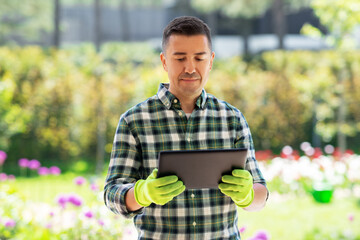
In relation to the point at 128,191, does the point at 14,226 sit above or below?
below

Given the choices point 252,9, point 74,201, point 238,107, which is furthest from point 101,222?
point 252,9

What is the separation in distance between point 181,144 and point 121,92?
129 inches

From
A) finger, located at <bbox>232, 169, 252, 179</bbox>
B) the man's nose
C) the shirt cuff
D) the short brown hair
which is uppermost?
the short brown hair

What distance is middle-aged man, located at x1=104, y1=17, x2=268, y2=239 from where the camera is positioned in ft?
3.36

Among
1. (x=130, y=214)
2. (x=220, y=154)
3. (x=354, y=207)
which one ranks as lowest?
(x=354, y=207)

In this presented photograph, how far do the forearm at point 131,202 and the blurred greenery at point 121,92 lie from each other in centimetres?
284

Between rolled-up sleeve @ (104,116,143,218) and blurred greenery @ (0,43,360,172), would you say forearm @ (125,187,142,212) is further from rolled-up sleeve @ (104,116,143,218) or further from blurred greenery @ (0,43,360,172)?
blurred greenery @ (0,43,360,172)

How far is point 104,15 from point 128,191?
3.93 metres

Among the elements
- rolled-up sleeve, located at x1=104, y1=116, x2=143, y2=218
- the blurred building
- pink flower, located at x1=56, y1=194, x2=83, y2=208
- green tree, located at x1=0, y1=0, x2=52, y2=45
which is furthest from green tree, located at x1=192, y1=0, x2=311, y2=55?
rolled-up sleeve, located at x1=104, y1=116, x2=143, y2=218

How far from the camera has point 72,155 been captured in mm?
4445

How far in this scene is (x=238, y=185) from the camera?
0.96 m

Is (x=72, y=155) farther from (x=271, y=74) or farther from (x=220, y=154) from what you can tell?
(x=220, y=154)

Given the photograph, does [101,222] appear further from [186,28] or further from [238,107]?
[238,107]

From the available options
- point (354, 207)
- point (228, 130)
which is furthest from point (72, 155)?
Result: point (228, 130)
